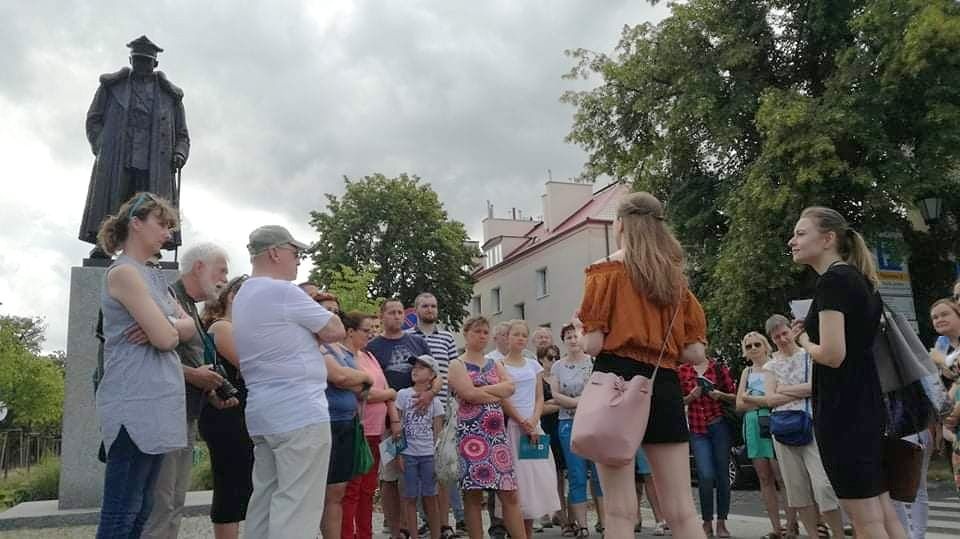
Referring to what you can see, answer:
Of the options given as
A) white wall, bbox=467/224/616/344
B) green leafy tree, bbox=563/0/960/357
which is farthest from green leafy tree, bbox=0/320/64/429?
green leafy tree, bbox=563/0/960/357

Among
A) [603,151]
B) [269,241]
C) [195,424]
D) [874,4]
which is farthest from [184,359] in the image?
[603,151]

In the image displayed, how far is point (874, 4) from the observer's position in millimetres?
15367

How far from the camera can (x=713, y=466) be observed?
23.8 feet

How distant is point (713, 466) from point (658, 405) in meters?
4.37

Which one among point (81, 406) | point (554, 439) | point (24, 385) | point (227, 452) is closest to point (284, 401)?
point (227, 452)

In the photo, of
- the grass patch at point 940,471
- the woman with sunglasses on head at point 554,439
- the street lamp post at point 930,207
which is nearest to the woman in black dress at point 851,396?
the woman with sunglasses on head at point 554,439

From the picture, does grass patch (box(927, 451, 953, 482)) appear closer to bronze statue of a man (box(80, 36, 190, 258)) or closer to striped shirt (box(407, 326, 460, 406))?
striped shirt (box(407, 326, 460, 406))

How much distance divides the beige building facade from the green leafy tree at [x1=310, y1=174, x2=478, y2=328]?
158 inches

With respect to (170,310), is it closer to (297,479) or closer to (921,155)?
(297,479)

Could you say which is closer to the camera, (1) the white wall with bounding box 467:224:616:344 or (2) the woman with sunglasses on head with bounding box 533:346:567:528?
(2) the woman with sunglasses on head with bounding box 533:346:567:528

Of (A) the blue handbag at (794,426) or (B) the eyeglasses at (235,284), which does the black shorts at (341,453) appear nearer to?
(B) the eyeglasses at (235,284)

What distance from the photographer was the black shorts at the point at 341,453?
179 inches

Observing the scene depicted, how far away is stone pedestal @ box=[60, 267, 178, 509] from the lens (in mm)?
6676

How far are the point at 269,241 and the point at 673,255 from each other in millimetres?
1985
